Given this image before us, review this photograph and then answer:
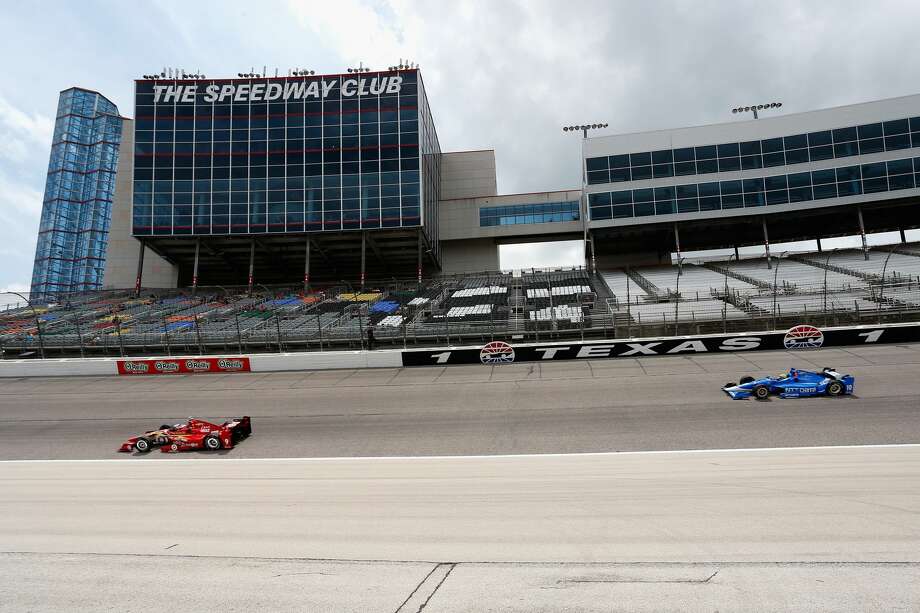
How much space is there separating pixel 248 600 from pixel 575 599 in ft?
9.86

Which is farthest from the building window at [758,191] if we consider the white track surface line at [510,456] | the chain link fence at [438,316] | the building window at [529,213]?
the white track surface line at [510,456]

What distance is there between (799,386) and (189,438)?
16.5 metres

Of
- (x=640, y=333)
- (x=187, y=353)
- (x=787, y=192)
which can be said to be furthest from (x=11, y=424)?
(x=787, y=192)

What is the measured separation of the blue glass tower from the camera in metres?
60.6

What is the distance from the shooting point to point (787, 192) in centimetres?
3422

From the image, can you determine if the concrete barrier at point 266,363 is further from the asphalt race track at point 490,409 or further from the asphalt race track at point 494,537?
the asphalt race track at point 494,537

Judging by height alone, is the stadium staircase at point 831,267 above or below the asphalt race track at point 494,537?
above

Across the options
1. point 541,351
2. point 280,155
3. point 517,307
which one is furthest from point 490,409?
point 280,155

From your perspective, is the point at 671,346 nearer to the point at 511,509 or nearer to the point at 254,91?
the point at 511,509

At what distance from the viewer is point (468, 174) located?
47.7m

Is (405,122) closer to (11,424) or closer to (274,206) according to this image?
(274,206)

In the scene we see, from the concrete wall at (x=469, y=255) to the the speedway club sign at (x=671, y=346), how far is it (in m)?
23.9

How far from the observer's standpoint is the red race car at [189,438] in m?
12.1

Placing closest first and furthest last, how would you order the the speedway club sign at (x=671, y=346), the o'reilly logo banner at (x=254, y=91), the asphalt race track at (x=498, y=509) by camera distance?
the asphalt race track at (x=498, y=509)
the the speedway club sign at (x=671, y=346)
the o'reilly logo banner at (x=254, y=91)
